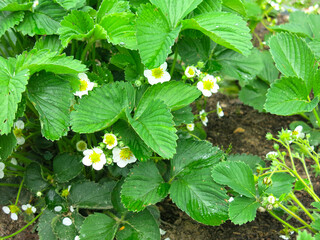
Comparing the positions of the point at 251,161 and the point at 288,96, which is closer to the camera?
the point at 288,96

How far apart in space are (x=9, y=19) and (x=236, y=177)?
3.11ft

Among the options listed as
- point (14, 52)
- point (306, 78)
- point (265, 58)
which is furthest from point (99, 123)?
point (265, 58)

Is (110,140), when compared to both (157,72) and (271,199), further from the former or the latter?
(271,199)

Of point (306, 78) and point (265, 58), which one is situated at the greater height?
point (306, 78)

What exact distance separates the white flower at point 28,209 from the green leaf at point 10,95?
55cm

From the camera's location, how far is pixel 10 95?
46.3 inches

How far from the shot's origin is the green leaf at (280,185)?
4.44 feet

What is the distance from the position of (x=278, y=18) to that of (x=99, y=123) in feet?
7.25

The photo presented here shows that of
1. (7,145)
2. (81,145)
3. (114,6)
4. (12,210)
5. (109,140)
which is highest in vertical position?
(114,6)

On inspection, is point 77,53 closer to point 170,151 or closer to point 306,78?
point 170,151

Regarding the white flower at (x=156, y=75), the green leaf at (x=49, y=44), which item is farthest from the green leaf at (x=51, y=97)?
the white flower at (x=156, y=75)

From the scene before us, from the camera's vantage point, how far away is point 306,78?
1472mm

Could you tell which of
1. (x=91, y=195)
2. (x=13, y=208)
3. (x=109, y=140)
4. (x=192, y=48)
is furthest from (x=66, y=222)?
Result: (x=192, y=48)

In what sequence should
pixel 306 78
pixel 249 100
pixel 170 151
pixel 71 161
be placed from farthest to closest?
pixel 249 100, pixel 71 161, pixel 306 78, pixel 170 151
